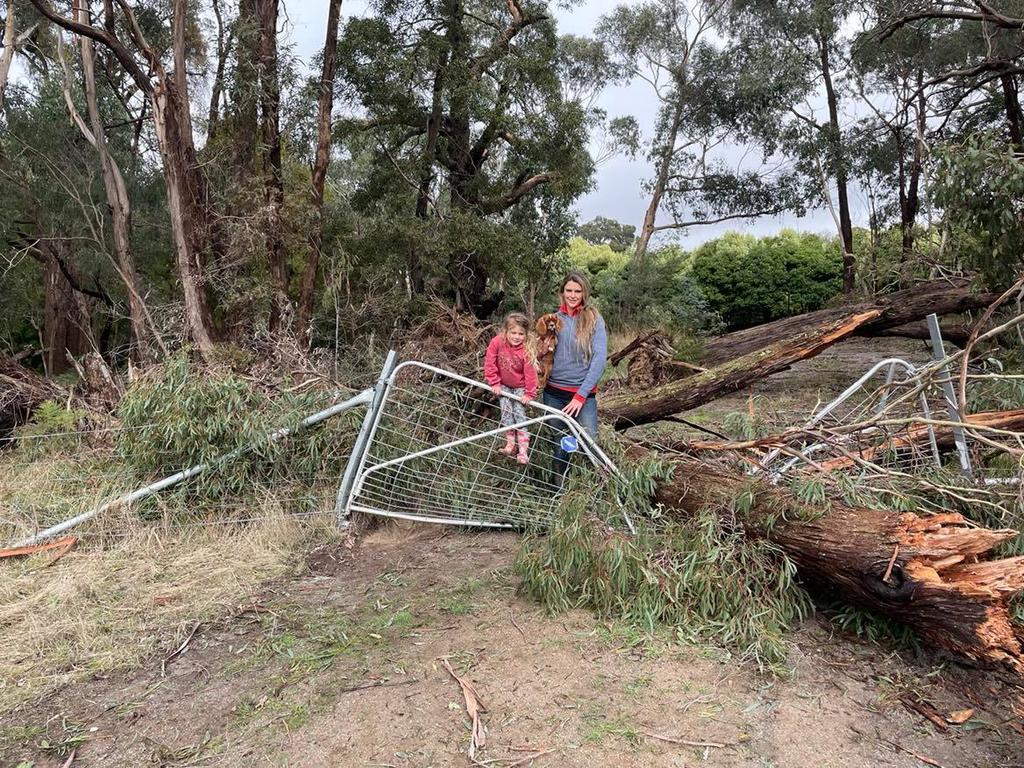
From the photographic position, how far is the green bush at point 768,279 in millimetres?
17438

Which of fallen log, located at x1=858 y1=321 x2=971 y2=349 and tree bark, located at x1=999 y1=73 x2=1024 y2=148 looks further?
tree bark, located at x1=999 y1=73 x2=1024 y2=148

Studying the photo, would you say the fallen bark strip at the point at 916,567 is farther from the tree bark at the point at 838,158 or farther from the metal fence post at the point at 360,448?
the tree bark at the point at 838,158

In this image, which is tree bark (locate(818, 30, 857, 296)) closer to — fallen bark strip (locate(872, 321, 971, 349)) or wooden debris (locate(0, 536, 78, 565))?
fallen bark strip (locate(872, 321, 971, 349))

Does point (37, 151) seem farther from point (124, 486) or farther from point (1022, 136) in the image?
point (1022, 136)

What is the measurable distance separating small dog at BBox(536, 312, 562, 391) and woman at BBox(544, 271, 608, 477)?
27 mm

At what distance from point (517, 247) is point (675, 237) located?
1051 cm

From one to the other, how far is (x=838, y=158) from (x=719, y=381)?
1088 centimetres

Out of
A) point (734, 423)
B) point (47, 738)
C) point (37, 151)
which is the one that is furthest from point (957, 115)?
point (37, 151)

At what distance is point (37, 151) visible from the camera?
11.7 meters

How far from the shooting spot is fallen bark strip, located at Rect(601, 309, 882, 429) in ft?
18.4

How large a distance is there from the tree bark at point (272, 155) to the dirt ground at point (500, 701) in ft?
19.4

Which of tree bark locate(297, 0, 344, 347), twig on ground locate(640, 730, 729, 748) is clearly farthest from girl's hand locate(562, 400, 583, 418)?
tree bark locate(297, 0, 344, 347)

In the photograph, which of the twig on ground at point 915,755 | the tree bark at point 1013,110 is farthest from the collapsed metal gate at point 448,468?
the tree bark at point 1013,110

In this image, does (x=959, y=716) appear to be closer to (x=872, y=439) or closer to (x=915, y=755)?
(x=915, y=755)
